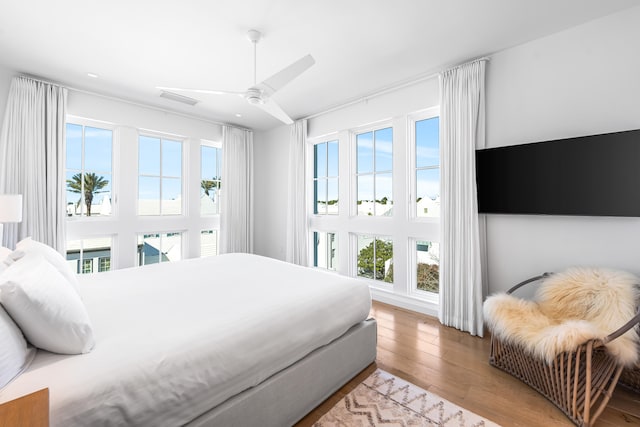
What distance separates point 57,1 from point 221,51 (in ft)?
3.72

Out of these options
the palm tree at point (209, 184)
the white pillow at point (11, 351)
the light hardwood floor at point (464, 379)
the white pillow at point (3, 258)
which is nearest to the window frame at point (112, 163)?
the palm tree at point (209, 184)

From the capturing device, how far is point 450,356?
2324 millimetres

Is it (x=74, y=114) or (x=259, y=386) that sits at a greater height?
(x=74, y=114)

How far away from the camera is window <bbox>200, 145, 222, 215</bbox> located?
463cm

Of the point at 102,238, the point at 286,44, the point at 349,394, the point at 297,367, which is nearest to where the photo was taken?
the point at 297,367

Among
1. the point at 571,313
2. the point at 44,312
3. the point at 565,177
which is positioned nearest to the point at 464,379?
the point at 571,313

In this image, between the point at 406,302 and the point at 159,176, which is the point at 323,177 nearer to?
the point at 406,302

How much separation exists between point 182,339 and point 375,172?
3081 millimetres

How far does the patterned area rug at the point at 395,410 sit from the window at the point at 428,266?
162 cm

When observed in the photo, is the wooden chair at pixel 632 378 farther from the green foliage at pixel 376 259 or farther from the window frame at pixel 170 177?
the window frame at pixel 170 177

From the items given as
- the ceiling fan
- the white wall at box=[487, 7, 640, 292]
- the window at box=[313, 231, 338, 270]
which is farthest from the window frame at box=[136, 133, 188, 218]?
the white wall at box=[487, 7, 640, 292]

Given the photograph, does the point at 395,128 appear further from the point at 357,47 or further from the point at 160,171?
the point at 160,171

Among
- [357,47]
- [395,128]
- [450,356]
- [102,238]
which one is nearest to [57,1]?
[357,47]

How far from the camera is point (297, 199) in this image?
178 inches
